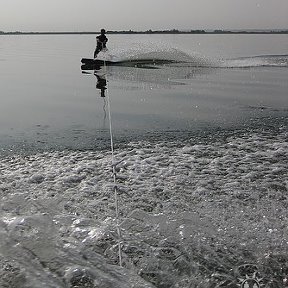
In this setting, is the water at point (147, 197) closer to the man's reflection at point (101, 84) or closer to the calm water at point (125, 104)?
the calm water at point (125, 104)

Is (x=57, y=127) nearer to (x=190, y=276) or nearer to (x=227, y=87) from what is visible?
(x=190, y=276)

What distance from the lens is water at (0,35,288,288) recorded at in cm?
350

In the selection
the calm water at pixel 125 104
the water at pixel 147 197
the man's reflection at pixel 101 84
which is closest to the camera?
the water at pixel 147 197

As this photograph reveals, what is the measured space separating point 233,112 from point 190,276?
9.01m

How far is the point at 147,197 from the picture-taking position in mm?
5242

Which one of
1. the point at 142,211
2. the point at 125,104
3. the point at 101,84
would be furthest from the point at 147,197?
the point at 101,84

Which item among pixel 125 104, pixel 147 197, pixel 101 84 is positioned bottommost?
pixel 147 197

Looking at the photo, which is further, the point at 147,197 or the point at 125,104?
the point at 125,104

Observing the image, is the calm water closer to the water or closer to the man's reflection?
the water

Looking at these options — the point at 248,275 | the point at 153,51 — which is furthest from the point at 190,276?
the point at 153,51

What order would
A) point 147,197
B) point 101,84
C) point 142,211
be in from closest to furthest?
point 142,211 → point 147,197 → point 101,84

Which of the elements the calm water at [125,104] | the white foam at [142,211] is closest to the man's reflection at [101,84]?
the calm water at [125,104]

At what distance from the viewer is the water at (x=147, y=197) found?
11.5 feet

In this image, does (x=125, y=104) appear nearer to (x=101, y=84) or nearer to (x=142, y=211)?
(x=101, y=84)
